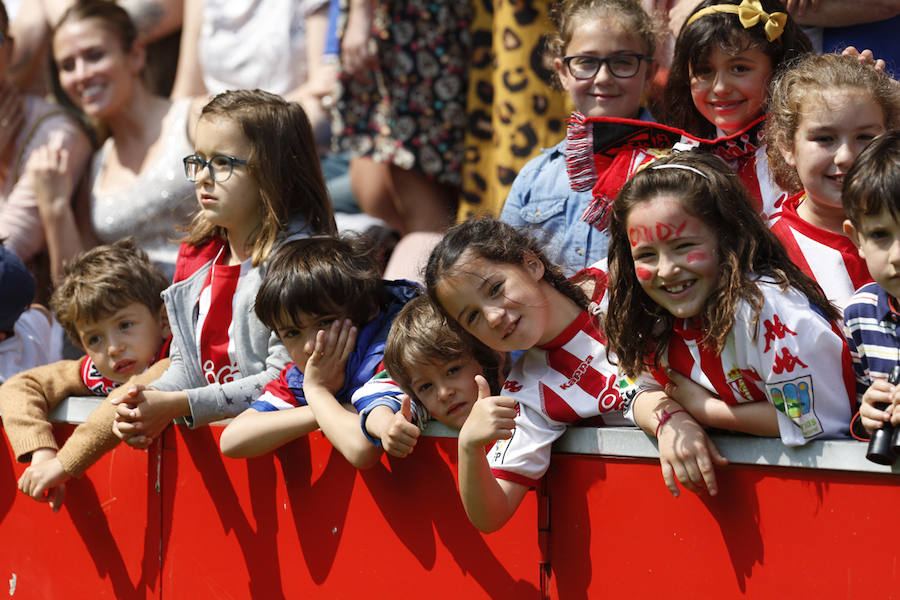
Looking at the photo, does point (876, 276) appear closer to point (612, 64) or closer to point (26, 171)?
point (612, 64)

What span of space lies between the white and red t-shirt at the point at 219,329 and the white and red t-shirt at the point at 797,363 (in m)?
1.82

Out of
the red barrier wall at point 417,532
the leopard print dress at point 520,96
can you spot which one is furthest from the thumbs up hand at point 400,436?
the leopard print dress at point 520,96

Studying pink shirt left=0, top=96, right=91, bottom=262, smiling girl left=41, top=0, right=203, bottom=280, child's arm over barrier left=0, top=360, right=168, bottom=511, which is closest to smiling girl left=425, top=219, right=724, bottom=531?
Answer: child's arm over barrier left=0, top=360, right=168, bottom=511

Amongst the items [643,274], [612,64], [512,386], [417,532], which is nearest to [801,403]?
[643,274]

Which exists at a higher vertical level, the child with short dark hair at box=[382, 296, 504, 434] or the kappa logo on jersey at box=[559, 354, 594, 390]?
the kappa logo on jersey at box=[559, 354, 594, 390]

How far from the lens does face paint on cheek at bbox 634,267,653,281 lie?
7.75ft

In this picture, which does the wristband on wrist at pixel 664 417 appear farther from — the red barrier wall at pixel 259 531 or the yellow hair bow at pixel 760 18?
the yellow hair bow at pixel 760 18

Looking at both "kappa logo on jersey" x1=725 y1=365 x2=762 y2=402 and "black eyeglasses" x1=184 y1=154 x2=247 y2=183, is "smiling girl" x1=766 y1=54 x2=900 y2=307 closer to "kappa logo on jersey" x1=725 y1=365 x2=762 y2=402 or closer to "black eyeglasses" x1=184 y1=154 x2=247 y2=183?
"kappa logo on jersey" x1=725 y1=365 x2=762 y2=402

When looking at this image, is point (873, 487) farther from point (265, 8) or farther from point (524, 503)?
point (265, 8)

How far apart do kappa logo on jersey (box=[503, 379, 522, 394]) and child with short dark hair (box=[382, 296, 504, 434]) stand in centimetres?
15

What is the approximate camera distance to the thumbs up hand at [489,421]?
2.35 m

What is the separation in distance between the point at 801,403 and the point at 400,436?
955 millimetres

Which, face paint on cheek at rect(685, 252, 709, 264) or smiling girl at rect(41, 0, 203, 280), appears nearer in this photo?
face paint on cheek at rect(685, 252, 709, 264)

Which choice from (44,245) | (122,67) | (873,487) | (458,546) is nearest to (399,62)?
(122,67)
